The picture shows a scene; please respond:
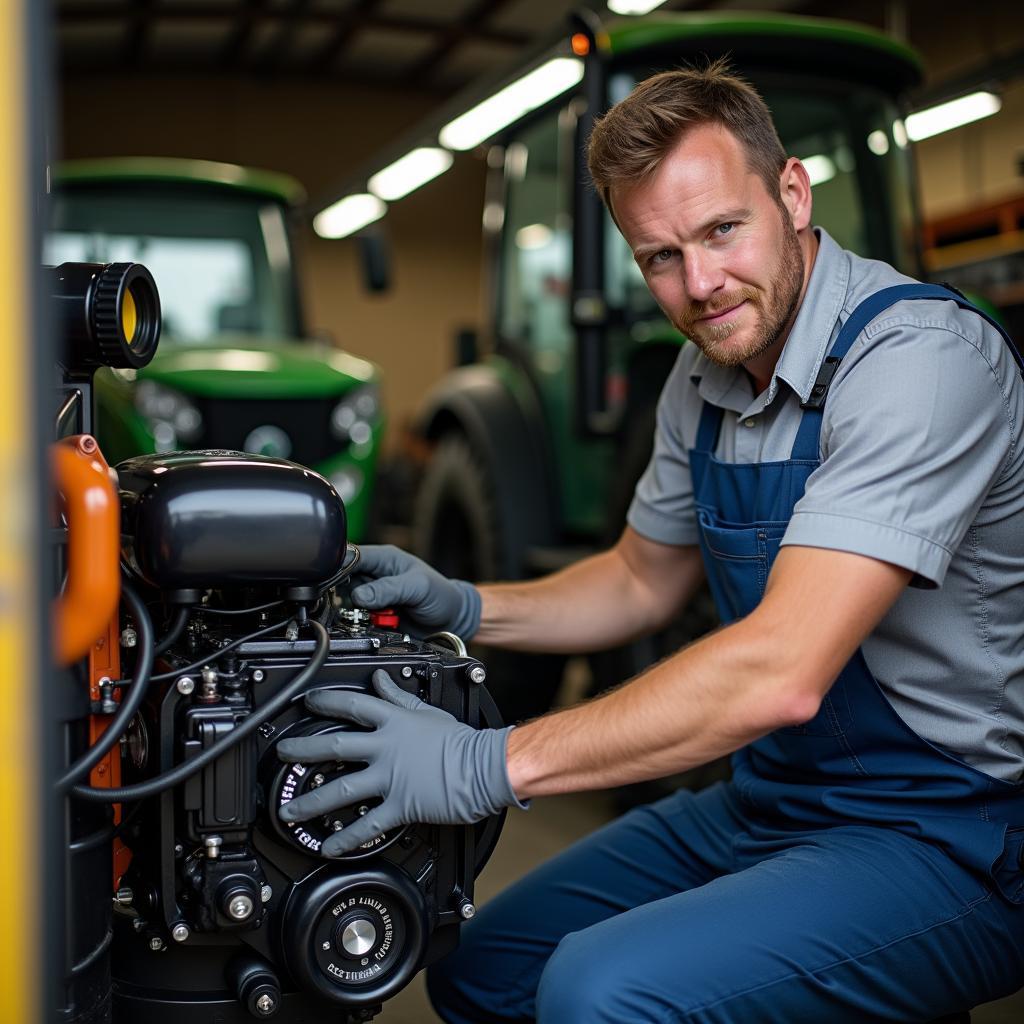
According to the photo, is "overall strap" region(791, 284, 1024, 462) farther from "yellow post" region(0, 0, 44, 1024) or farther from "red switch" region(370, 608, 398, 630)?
"yellow post" region(0, 0, 44, 1024)

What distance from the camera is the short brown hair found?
1.56 m

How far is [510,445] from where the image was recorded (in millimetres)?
3941

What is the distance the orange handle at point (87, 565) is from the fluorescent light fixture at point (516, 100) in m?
2.62

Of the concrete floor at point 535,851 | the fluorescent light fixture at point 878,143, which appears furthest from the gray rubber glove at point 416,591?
the fluorescent light fixture at point 878,143

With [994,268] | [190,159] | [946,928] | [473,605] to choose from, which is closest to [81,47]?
[190,159]

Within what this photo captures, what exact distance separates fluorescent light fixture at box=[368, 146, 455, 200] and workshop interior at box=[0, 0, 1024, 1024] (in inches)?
2.3

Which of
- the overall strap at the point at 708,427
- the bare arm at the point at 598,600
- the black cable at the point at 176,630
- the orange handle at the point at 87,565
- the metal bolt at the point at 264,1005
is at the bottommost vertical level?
the metal bolt at the point at 264,1005

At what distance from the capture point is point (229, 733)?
49.8 inches

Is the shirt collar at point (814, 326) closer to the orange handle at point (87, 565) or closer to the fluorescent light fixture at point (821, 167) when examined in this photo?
the orange handle at point (87, 565)

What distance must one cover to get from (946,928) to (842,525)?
48 cm

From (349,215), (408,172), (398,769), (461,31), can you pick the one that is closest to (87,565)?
(398,769)

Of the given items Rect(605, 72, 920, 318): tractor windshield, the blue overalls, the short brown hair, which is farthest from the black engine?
Rect(605, 72, 920, 318): tractor windshield

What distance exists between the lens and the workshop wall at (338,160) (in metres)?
11.9

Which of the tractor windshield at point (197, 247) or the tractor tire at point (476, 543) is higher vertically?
the tractor windshield at point (197, 247)
